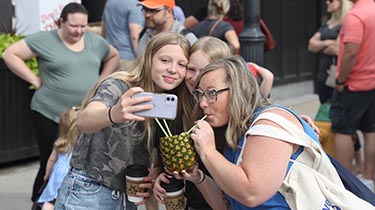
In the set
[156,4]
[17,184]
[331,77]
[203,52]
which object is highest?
[203,52]

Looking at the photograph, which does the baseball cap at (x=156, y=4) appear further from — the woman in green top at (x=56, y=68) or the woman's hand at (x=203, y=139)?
the woman's hand at (x=203, y=139)

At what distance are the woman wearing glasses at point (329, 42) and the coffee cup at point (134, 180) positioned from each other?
4.56 metres

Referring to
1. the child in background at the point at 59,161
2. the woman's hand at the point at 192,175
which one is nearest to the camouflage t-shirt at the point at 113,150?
the woman's hand at the point at 192,175

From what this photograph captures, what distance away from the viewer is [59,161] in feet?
18.0

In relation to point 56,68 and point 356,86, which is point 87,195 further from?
point 356,86

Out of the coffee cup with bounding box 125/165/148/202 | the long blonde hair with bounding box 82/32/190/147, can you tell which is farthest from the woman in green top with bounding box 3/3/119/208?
the coffee cup with bounding box 125/165/148/202

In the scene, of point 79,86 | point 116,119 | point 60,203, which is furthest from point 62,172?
point 116,119

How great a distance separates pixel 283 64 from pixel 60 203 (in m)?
8.58

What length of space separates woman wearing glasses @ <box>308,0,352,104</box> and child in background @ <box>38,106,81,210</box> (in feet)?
9.90

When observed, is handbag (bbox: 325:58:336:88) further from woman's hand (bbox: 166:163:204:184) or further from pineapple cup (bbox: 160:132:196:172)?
pineapple cup (bbox: 160:132:196:172)

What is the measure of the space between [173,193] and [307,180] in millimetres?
625

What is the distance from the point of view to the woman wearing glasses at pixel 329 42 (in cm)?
745

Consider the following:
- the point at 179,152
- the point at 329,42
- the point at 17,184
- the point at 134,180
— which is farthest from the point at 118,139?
the point at 329,42

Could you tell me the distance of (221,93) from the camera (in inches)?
111
